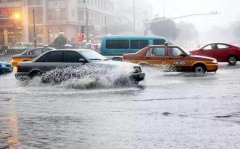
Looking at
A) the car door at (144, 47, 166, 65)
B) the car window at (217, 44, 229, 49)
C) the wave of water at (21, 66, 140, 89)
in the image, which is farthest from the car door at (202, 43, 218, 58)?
the wave of water at (21, 66, 140, 89)

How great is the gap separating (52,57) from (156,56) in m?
5.32

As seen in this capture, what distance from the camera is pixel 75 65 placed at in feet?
47.1

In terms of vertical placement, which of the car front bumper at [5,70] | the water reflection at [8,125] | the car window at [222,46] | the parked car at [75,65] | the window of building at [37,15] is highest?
the window of building at [37,15]

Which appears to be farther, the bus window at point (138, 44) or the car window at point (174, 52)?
the bus window at point (138, 44)

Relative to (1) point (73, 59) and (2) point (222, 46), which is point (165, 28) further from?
(1) point (73, 59)

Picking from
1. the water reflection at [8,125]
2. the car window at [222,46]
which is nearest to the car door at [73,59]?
the water reflection at [8,125]

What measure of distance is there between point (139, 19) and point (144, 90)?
128312 mm

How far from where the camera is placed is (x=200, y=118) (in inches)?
312

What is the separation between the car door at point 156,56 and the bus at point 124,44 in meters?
4.58

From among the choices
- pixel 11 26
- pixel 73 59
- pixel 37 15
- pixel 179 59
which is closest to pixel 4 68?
pixel 73 59

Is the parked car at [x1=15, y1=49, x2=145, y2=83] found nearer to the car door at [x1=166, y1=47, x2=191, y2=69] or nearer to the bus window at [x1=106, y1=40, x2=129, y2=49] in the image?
the car door at [x1=166, y1=47, x2=191, y2=69]

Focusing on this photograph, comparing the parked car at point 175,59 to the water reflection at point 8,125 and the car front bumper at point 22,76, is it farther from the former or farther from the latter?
the water reflection at point 8,125

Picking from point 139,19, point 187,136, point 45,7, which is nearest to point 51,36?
point 45,7

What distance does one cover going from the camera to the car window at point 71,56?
47.5ft
